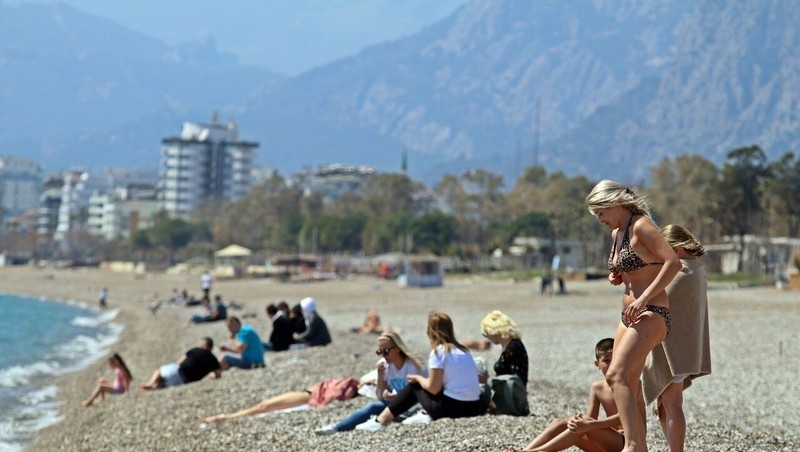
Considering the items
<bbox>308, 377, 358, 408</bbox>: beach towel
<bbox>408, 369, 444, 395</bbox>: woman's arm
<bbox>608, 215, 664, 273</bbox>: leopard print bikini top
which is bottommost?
<bbox>308, 377, 358, 408</bbox>: beach towel

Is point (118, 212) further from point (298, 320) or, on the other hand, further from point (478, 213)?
point (298, 320)

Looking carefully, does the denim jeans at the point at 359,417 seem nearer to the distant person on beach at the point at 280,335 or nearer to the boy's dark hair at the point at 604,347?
the boy's dark hair at the point at 604,347

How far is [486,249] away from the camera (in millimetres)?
87000

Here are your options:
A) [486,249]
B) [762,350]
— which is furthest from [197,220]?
[762,350]

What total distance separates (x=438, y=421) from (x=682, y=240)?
3089 millimetres

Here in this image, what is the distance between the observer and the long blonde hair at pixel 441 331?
29.3 ft

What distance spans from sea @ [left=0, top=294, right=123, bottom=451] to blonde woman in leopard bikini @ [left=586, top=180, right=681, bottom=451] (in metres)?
8.41

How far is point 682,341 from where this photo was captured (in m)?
6.41

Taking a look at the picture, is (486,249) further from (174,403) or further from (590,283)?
(174,403)

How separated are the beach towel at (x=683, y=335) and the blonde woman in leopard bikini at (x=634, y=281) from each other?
0.44 feet

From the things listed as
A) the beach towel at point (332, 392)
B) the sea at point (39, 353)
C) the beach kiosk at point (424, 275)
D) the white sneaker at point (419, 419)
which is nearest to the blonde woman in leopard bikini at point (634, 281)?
the white sneaker at point (419, 419)

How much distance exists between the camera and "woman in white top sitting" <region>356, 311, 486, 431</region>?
902 centimetres

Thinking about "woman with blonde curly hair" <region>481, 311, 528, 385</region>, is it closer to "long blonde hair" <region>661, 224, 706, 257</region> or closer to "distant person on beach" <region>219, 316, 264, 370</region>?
"long blonde hair" <region>661, 224, 706, 257</region>

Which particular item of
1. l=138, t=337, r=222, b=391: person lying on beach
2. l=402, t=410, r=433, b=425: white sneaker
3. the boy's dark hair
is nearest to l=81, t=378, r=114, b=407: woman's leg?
l=138, t=337, r=222, b=391: person lying on beach
